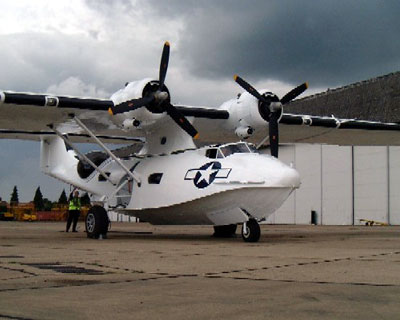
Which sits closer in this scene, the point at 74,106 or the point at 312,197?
the point at 74,106

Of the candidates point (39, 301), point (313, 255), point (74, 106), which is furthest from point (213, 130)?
point (39, 301)

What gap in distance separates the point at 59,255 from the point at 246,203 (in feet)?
18.8

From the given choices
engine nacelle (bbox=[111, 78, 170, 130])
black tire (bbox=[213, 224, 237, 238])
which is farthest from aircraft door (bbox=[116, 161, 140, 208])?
black tire (bbox=[213, 224, 237, 238])

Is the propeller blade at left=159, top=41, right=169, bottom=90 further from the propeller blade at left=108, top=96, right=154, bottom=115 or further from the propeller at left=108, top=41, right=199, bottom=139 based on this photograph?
the propeller blade at left=108, top=96, right=154, bottom=115

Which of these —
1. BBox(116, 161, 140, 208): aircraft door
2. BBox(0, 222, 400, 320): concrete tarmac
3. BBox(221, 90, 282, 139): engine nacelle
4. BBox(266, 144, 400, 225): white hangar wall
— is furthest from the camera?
BBox(266, 144, 400, 225): white hangar wall

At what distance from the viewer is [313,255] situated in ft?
31.5

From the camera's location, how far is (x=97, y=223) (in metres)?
16.0

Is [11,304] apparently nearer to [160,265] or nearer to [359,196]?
[160,265]

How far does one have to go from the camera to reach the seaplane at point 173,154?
1385 cm

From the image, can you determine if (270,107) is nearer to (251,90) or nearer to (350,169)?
(251,90)

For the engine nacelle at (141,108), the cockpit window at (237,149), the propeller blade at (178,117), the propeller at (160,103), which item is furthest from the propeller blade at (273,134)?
the engine nacelle at (141,108)

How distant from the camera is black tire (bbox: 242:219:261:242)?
45.0 ft

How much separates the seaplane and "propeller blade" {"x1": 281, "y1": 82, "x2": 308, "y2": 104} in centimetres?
3

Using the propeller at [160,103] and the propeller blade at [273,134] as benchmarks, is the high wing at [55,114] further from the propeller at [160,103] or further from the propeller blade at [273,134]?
the propeller blade at [273,134]
